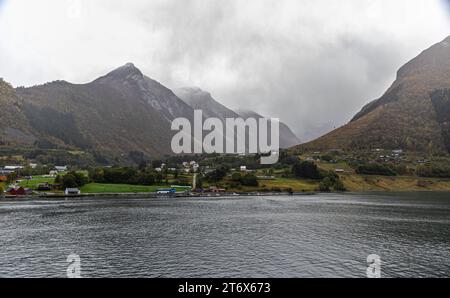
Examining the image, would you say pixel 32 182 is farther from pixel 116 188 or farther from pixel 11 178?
pixel 116 188

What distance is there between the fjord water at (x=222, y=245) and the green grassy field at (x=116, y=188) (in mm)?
87042

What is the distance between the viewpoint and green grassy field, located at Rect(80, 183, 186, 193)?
17775 cm

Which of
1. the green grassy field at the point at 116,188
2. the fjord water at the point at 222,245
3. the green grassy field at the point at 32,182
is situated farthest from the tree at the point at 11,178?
the fjord water at the point at 222,245

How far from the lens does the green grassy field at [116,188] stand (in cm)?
17775

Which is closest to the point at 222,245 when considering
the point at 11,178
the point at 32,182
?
the point at 32,182

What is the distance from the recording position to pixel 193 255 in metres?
48.9

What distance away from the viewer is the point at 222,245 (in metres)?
55.7

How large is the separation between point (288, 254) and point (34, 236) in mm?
44718

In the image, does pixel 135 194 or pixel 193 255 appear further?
pixel 135 194

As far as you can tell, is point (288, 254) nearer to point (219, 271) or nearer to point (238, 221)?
point (219, 271)

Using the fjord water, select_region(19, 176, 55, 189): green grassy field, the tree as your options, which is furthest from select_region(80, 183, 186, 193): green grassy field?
the fjord water

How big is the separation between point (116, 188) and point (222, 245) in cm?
13953

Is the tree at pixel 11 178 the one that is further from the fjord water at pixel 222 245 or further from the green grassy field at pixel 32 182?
the fjord water at pixel 222 245
